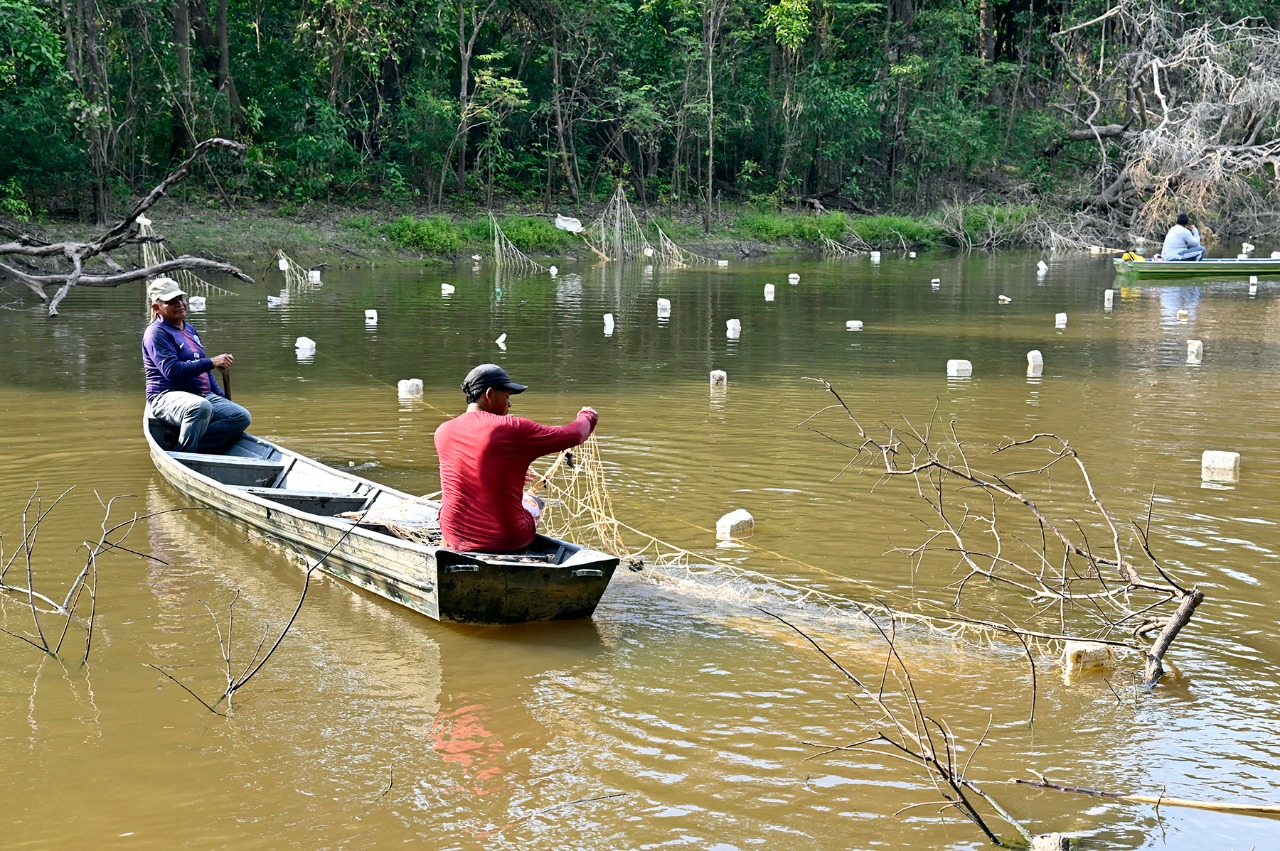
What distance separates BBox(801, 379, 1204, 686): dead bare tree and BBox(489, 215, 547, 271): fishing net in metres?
20.0

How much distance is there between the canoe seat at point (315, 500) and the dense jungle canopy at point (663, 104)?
16570 mm

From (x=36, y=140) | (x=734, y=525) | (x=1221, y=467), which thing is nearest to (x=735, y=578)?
(x=734, y=525)

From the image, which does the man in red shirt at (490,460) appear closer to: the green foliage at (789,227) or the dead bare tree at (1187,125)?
the dead bare tree at (1187,125)

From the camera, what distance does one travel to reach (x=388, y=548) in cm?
687

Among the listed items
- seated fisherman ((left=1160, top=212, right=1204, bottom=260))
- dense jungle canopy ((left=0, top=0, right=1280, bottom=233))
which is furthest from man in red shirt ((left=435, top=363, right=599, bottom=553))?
seated fisherman ((left=1160, top=212, right=1204, bottom=260))

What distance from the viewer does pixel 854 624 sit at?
6.78m

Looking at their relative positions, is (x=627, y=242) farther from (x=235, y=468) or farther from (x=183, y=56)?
(x=235, y=468)

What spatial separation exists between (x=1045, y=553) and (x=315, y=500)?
4689 millimetres

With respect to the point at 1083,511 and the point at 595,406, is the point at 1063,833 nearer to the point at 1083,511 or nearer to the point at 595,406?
the point at 1083,511

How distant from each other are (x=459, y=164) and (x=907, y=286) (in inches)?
588

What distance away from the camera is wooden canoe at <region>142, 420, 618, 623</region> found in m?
6.51

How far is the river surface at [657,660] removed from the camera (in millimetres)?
4828

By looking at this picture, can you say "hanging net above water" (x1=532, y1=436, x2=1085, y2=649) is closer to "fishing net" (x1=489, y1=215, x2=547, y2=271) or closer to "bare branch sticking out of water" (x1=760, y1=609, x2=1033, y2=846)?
"bare branch sticking out of water" (x1=760, y1=609, x2=1033, y2=846)

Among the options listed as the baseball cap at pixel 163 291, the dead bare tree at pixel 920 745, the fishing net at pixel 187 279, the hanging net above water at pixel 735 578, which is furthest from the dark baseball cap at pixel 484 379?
the fishing net at pixel 187 279
